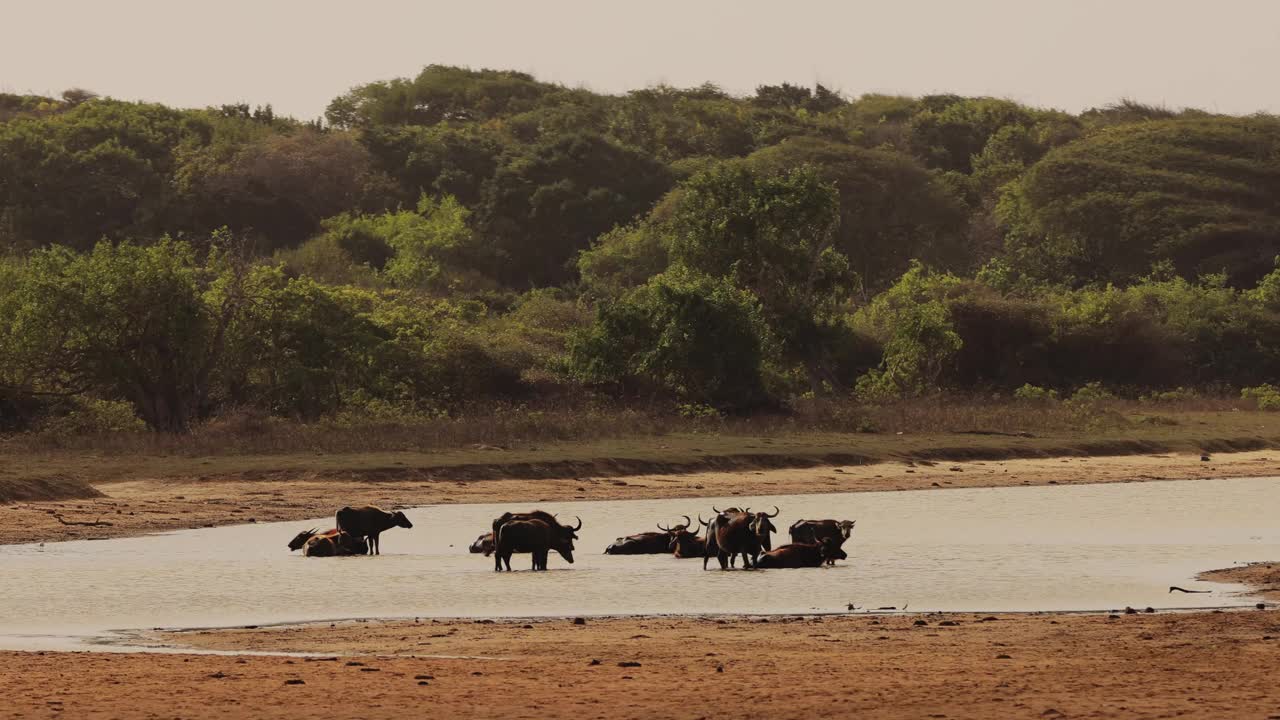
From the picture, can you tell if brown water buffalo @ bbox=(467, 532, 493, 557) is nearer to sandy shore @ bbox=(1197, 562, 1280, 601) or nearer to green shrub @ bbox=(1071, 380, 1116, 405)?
sandy shore @ bbox=(1197, 562, 1280, 601)

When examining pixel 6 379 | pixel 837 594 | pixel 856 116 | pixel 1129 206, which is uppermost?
pixel 856 116

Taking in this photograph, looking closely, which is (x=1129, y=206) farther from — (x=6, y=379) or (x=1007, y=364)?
(x=6, y=379)

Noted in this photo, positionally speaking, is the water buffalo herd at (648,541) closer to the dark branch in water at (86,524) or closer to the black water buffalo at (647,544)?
the black water buffalo at (647,544)

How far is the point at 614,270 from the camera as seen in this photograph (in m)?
65.5

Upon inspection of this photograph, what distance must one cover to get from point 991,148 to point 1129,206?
18561 mm

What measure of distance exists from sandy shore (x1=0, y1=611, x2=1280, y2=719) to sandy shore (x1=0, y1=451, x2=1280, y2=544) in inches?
402

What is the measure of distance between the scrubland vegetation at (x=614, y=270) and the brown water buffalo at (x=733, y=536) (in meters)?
14.1

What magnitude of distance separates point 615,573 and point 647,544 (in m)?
1.80

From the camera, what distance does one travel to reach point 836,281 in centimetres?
4616

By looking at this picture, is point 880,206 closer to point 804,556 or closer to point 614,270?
point 614,270

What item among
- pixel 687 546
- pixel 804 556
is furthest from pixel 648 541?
pixel 804 556

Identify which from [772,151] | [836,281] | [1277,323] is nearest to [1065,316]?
[1277,323]

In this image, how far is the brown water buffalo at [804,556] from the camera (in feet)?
61.8

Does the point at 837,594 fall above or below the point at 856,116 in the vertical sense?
below
